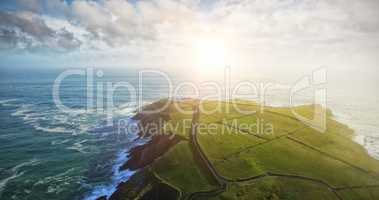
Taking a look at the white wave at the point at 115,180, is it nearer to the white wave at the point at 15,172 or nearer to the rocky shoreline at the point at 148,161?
the rocky shoreline at the point at 148,161

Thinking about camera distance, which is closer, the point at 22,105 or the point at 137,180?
the point at 137,180

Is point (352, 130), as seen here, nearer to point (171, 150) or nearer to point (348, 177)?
point (348, 177)

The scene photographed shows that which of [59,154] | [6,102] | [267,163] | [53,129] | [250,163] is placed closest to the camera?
[250,163]

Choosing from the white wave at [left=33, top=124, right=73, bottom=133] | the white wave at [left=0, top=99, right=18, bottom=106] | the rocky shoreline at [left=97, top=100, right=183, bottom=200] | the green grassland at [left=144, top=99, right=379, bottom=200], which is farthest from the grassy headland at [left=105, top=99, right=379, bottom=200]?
the white wave at [left=0, top=99, right=18, bottom=106]

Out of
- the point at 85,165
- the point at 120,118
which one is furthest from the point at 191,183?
the point at 120,118

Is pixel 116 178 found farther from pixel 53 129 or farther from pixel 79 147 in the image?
pixel 53 129

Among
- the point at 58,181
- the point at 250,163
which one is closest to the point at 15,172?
the point at 58,181
